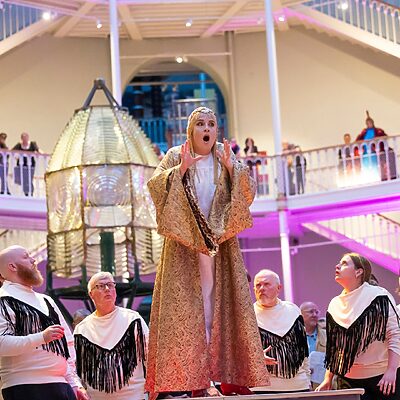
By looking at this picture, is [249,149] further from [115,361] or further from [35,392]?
[35,392]

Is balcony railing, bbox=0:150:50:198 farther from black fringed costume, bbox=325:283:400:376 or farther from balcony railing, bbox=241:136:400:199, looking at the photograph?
black fringed costume, bbox=325:283:400:376

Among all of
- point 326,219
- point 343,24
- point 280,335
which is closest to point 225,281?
point 280,335

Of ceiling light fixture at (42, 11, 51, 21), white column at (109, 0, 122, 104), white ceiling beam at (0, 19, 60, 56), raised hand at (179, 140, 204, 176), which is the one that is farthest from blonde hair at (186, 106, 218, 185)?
ceiling light fixture at (42, 11, 51, 21)

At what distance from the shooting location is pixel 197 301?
5.18 m

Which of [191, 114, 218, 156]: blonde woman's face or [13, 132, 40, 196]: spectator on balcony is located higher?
Result: [13, 132, 40, 196]: spectator on balcony

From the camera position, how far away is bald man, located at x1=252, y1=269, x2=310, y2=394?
6.84 m

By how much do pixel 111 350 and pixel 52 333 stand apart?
143 cm

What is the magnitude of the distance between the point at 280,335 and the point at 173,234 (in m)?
1.99

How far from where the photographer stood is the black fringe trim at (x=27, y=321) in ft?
17.0

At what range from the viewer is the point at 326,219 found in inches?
695

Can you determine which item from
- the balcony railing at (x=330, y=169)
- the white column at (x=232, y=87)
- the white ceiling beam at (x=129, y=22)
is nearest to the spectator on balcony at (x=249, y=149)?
the balcony railing at (x=330, y=169)

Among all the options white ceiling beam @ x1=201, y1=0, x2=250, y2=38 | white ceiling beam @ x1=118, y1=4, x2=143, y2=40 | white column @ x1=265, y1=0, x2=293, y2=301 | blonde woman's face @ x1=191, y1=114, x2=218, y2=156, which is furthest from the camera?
white ceiling beam @ x1=201, y1=0, x2=250, y2=38

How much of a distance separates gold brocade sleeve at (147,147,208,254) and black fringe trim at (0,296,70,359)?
30.3 inches

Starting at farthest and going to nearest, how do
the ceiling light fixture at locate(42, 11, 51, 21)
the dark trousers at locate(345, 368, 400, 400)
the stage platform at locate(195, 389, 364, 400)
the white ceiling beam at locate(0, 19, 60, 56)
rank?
A: the ceiling light fixture at locate(42, 11, 51, 21) → the white ceiling beam at locate(0, 19, 60, 56) → the dark trousers at locate(345, 368, 400, 400) → the stage platform at locate(195, 389, 364, 400)
